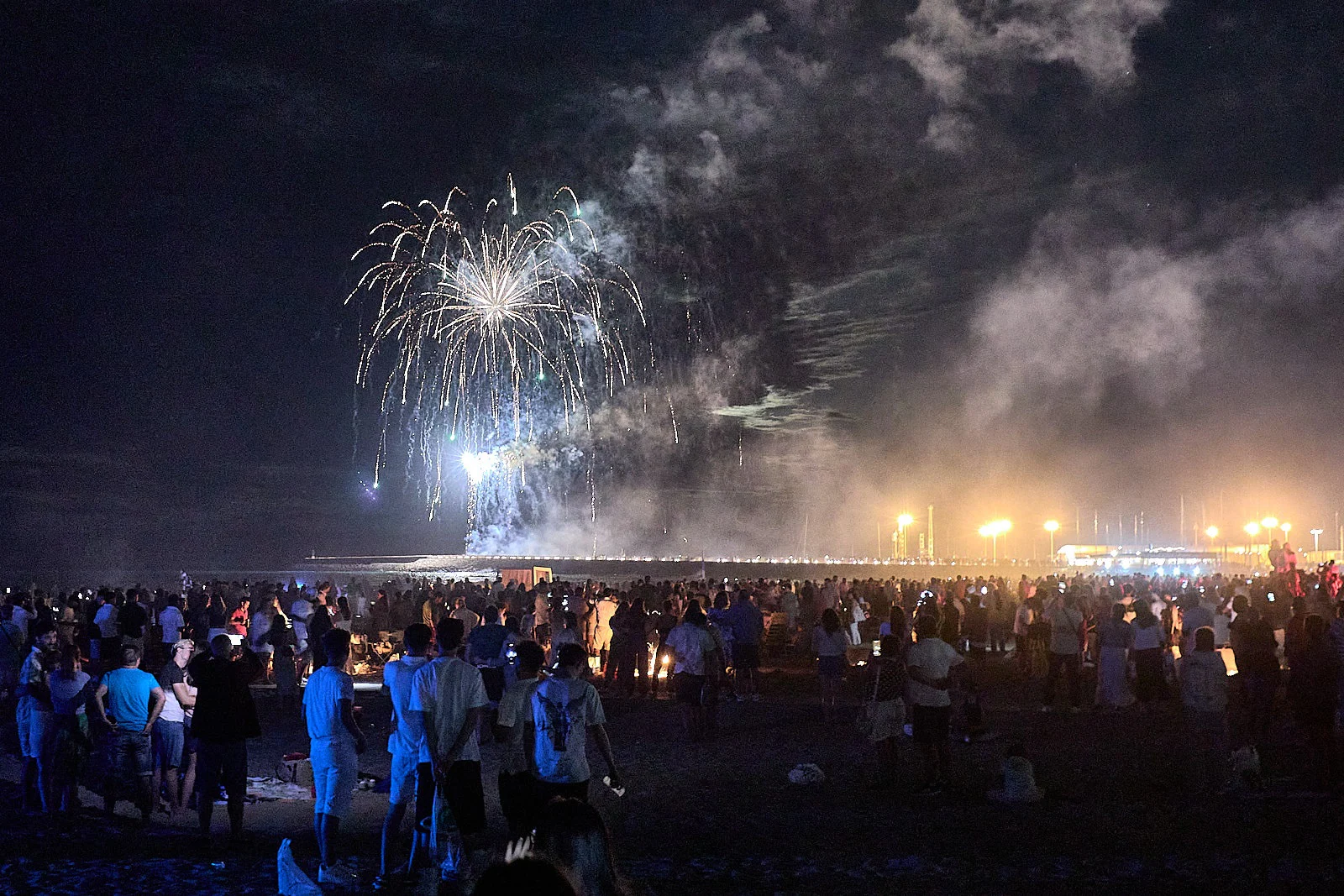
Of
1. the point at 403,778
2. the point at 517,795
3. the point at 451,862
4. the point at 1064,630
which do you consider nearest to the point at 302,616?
the point at 1064,630

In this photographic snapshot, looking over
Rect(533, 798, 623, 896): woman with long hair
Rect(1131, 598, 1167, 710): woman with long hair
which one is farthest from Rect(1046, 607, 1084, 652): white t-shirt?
Rect(533, 798, 623, 896): woman with long hair

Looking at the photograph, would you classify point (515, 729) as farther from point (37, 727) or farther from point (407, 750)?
point (37, 727)

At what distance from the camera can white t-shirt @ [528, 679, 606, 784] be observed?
656 cm

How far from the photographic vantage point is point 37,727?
9.82 m

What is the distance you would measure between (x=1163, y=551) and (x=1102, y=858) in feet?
313

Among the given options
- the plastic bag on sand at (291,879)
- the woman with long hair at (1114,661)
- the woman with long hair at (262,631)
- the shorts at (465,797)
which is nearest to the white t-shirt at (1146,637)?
the woman with long hair at (1114,661)

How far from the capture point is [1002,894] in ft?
23.4

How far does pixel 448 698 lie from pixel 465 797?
2.09 ft

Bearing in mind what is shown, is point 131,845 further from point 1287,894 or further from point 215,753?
point 1287,894

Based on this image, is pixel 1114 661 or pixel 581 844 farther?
pixel 1114 661

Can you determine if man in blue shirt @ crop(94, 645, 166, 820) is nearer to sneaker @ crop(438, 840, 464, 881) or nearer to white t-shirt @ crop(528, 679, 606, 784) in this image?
sneaker @ crop(438, 840, 464, 881)

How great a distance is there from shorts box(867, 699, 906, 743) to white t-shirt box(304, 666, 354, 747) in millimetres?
5533

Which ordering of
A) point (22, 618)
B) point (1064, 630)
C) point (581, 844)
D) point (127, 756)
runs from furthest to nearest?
1. point (22, 618)
2. point (1064, 630)
3. point (127, 756)
4. point (581, 844)

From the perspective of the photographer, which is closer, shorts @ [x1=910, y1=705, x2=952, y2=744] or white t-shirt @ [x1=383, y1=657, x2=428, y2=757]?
white t-shirt @ [x1=383, y1=657, x2=428, y2=757]
